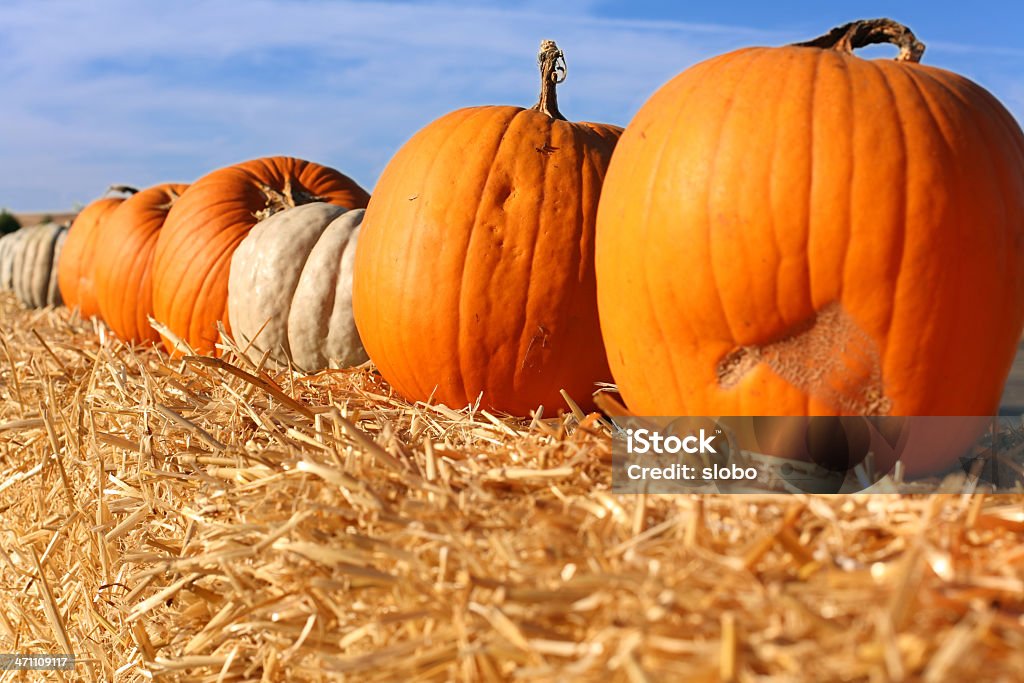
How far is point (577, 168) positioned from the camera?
246 centimetres

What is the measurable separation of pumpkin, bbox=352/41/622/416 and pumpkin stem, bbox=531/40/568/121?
0.11 metres

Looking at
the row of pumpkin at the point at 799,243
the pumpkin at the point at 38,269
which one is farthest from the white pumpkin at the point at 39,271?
the row of pumpkin at the point at 799,243

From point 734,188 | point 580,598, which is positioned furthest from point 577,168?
point 580,598

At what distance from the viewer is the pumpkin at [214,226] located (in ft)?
13.1

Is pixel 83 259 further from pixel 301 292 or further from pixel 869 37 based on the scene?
pixel 869 37

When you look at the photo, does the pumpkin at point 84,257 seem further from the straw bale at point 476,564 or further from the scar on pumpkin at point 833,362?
the scar on pumpkin at point 833,362

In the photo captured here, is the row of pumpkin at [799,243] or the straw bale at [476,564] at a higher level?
the row of pumpkin at [799,243]

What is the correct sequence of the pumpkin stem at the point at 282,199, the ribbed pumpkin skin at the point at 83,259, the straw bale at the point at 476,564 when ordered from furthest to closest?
1. the ribbed pumpkin skin at the point at 83,259
2. the pumpkin stem at the point at 282,199
3. the straw bale at the point at 476,564

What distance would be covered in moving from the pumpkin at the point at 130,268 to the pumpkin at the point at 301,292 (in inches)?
54.9

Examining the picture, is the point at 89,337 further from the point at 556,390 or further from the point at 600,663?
the point at 600,663

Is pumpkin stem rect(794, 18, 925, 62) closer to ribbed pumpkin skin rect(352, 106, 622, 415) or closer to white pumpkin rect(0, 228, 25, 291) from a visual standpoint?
ribbed pumpkin skin rect(352, 106, 622, 415)

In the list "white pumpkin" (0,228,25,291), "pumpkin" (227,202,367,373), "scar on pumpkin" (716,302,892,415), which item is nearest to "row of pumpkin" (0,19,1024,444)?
"scar on pumpkin" (716,302,892,415)

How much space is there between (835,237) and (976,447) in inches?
26.1

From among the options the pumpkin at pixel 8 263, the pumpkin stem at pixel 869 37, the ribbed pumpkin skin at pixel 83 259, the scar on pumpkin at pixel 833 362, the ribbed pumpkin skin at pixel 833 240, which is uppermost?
the pumpkin stem at pixel 869 37
